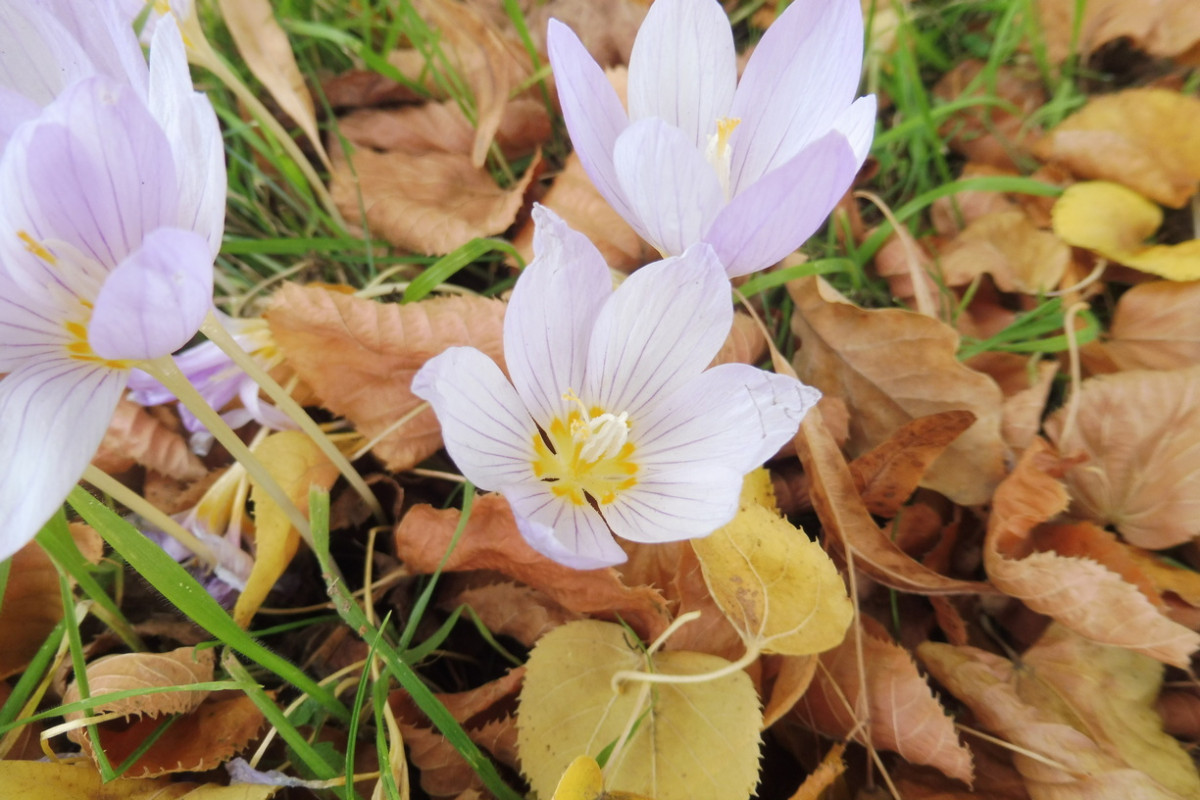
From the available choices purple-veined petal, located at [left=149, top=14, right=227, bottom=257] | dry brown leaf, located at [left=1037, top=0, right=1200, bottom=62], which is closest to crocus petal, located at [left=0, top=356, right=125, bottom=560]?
purple-veined petal, located at [left=149, top=14, right=227, bottom=257]

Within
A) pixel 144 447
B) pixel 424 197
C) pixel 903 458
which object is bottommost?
pixel 903 458

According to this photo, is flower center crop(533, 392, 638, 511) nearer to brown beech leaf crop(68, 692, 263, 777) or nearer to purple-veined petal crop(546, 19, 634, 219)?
purple-veined petal crop(546, 19, 634, 219)

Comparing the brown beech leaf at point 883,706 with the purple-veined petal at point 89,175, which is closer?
the purple-veined petal at point 89,175

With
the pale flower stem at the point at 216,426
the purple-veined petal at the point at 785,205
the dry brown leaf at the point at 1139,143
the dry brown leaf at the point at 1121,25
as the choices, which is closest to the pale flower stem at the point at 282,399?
the pale flower stem at the point at 216,426

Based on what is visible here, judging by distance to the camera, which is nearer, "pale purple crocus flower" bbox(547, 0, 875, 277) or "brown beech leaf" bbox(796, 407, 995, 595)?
"pale purple crocus flower" bbox(547, 0, 875, 277)

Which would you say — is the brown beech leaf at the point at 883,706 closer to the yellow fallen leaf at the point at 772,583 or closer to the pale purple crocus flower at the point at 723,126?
the yellow fallen leaf at the point at 772,583

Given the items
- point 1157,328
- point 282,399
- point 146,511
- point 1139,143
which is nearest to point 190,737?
point 146,511

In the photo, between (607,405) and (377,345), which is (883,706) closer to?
(607,405)
